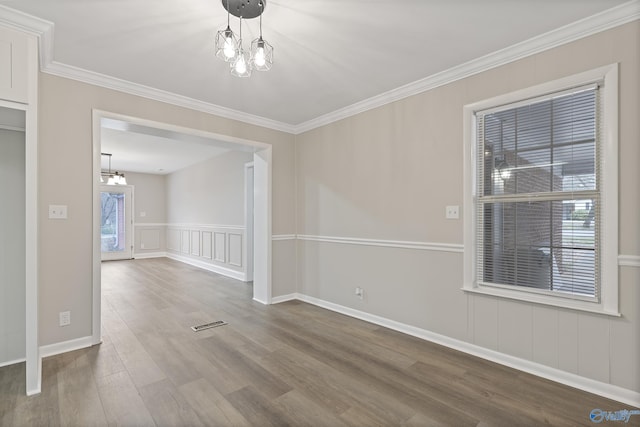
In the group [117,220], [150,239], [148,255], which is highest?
[117,220]

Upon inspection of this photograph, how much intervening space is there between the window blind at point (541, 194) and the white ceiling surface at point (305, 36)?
615 mm

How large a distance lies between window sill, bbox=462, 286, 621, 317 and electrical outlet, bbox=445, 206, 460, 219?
66cm

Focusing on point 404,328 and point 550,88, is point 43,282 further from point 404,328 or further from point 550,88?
point 550,88

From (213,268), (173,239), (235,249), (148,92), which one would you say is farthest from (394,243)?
(173,239)

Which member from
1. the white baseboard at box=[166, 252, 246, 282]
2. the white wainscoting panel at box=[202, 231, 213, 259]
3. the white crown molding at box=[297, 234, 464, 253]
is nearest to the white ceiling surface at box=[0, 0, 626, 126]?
the white crown molding at box=[297, 234, 464, 253]

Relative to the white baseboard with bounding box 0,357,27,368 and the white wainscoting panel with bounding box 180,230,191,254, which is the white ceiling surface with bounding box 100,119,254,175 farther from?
the white baseboard with bounding box 0,357,27,368

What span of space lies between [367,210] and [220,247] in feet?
13.6

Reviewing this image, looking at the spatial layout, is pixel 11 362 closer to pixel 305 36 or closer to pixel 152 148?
pixel 305 36

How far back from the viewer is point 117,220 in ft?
28.9

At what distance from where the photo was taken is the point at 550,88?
7.54 ft

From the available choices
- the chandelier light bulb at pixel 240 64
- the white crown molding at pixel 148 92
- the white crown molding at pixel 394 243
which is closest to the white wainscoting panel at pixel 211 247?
the white crown molding at pixel 394 243

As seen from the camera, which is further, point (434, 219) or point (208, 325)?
point (208, 325)

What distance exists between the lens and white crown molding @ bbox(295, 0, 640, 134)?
202 centimetres

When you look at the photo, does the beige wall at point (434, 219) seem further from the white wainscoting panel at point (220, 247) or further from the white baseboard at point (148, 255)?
the white baseboard at point (148, 255)
